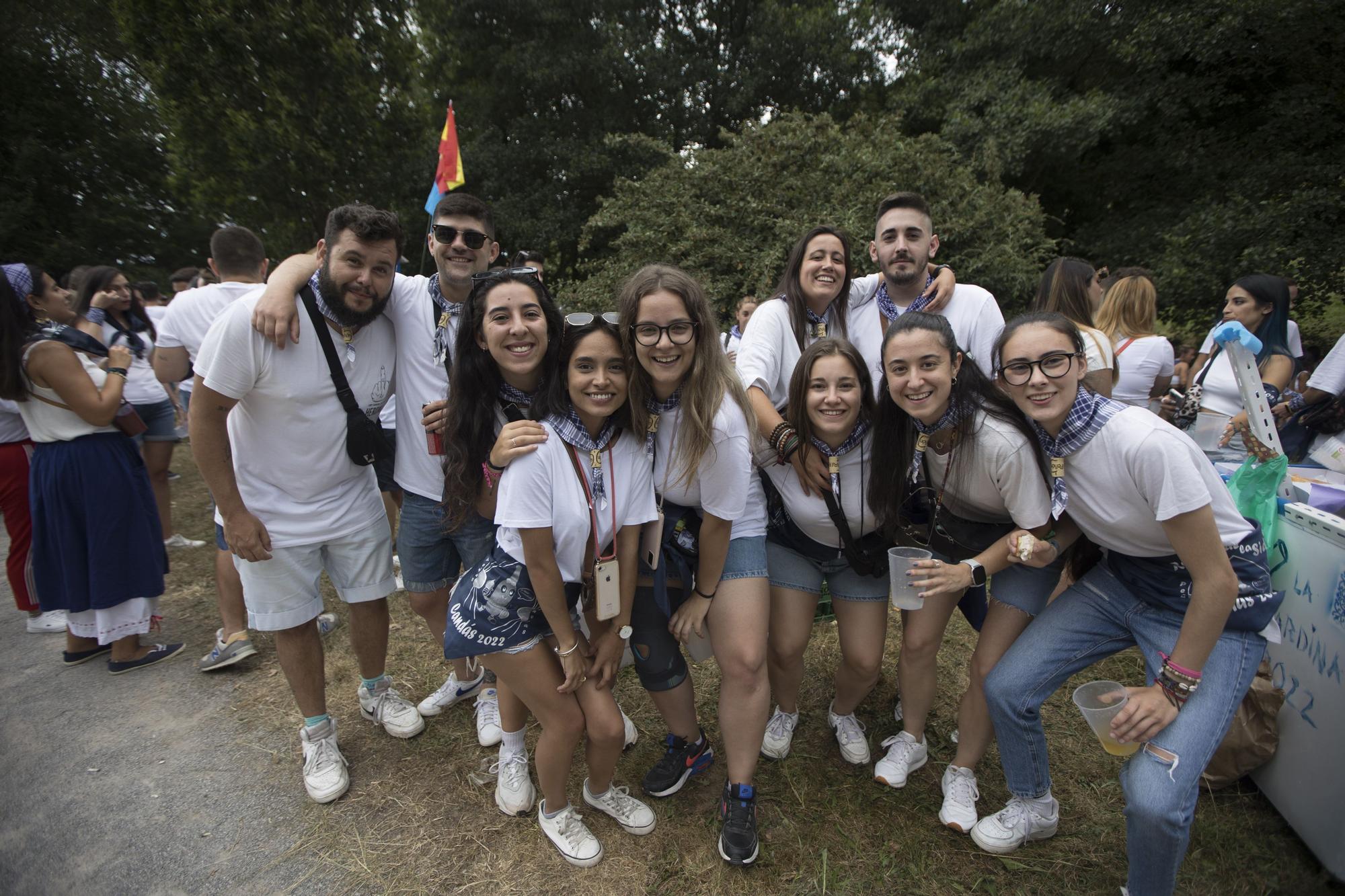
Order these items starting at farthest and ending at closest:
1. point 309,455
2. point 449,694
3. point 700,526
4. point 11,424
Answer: point 11,424
point 449,694
point 309,455
point 700,526

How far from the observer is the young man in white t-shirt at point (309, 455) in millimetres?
2408

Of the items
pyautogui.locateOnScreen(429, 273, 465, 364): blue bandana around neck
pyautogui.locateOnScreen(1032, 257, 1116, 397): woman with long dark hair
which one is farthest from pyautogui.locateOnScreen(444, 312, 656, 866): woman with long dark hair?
pyautogui.locateOnScreen(1032, 257, 1116, 397): woman with long dark hair

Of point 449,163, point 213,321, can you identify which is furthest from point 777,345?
point 449,163

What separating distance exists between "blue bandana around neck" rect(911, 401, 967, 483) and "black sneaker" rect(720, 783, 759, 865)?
132cm

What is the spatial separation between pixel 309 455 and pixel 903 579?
2.32 m

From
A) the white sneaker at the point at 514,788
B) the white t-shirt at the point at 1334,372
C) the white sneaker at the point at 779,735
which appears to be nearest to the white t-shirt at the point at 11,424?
the white sneaker at the point at 514,788

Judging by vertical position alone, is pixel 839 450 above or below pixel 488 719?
above

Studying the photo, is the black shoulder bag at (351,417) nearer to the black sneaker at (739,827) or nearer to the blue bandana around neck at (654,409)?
the blue bandana around neck at (654,409)

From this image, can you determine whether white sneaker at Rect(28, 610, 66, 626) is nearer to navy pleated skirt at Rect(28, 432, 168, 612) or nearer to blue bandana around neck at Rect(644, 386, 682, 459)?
navy pleated skirt at Rect(28, 432, 168, 612)

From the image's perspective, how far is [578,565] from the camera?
228 centimetres

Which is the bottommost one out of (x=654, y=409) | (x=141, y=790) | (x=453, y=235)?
(x=141, y=790)

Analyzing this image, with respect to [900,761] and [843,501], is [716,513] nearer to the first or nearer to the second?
[843,501]

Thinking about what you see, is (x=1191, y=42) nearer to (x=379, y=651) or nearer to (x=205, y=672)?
(x=379, y=651)

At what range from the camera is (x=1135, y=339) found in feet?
13.5
